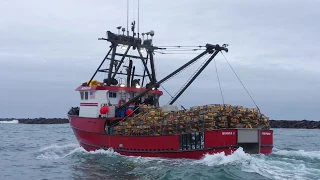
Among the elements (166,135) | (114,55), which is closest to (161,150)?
(166,135)

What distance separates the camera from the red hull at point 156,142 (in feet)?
61.5

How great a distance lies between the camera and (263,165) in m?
16.9

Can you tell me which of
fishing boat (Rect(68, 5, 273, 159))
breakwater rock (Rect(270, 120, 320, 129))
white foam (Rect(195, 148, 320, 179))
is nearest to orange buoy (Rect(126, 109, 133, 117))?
fishing boat (Rect(68, 5, 273, 159))

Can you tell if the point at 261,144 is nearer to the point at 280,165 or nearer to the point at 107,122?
the point at 280,165

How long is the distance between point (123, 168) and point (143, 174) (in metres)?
2.19

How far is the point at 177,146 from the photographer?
20.0m

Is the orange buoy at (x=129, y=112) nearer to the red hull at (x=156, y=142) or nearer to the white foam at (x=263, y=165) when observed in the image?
the red hull at (x=156, y=142)

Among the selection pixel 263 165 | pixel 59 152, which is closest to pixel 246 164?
pixel 263 165

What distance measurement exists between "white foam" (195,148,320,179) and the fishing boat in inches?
24.3

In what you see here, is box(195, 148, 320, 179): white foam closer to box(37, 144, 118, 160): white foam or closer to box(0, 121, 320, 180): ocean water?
box(0, 121, 320, 180): ocean water

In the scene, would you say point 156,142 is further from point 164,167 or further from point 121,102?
point 121,102

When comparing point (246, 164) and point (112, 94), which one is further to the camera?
point (112, 94)

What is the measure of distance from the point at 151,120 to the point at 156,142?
167 cm

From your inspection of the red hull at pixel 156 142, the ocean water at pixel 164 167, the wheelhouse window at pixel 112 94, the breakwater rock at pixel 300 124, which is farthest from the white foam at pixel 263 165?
the breakwater rock at pixel 300 124
